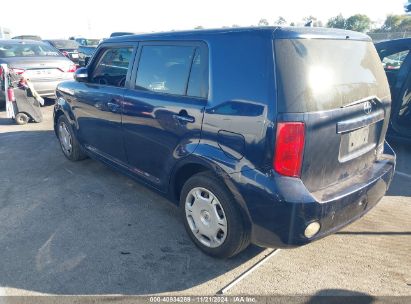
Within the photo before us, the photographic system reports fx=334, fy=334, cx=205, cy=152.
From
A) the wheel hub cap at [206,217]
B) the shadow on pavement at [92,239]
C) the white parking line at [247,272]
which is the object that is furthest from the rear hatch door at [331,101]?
the shadow on pavement at [92,239]

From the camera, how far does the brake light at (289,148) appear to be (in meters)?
2.11

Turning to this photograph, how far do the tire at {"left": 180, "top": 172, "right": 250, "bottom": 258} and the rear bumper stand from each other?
0.41ft

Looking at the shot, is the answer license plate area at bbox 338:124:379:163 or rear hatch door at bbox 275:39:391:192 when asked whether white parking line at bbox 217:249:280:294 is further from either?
license plate area at bbox 338:124:379:163

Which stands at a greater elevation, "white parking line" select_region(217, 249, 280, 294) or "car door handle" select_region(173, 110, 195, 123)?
"car door handle" select_region(173, 110, 195, 123)

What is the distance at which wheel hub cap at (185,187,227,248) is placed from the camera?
103 inches

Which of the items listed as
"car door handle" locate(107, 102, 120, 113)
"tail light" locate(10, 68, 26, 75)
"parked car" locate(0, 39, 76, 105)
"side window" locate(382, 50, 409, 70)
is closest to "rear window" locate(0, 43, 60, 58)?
"parked car" locate(0, 39, 76, 105)

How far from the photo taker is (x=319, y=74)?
2215 millimetres

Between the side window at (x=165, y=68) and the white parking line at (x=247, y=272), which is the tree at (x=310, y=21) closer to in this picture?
the side window at (x=165, y=68)

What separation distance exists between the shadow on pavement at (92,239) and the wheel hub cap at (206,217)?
0.63 ft

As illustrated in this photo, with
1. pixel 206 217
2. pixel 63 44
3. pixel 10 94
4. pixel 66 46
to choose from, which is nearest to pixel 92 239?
pixel 206 217

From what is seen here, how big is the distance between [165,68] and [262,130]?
4.20 ft

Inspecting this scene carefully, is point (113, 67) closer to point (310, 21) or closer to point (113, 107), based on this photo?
point (113, 107)

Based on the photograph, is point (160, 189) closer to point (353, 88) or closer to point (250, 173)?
point (250, 173)

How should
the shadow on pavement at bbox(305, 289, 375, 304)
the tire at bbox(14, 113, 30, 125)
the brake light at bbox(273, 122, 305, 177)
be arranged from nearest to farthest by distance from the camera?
1. the brake light at bbox(273, 122, 305, 177)
2. the shadow on pavement at bbox(305, 289, 375, 304)
3. the tire at bbox(14, 113, 30, 125)
